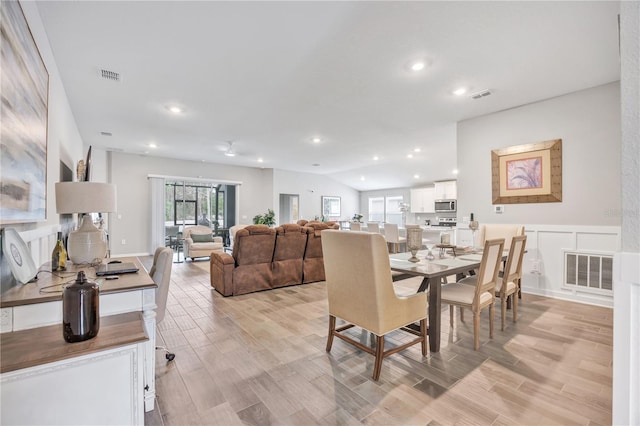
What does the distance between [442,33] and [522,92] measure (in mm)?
1976

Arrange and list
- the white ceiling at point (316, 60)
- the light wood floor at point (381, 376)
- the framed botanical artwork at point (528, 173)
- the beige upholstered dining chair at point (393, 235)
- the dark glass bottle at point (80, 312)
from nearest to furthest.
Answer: the dark glass bottle at point (80, 312)
the light wood floor at point (381, 376)
the white ceiling at point (316, 60)
the framed botanical artwork at point (528, 173)
the beige upholstered dining chair at point (393, 235)

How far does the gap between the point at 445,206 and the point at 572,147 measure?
17.3ft

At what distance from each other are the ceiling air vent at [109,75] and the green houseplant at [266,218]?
6.26 metres

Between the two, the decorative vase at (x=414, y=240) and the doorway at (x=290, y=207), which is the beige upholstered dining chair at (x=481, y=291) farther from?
the doorway at (x=290, y=207)

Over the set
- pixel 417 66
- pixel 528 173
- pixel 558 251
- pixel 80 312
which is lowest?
pixel 558 251

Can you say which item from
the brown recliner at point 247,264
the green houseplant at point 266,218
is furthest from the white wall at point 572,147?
the green houseplant at point 266,218

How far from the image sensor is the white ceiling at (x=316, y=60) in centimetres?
224

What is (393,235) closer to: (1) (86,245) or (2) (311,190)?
(2) (311,190)

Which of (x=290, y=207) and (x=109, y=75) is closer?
(x=109, y=75)

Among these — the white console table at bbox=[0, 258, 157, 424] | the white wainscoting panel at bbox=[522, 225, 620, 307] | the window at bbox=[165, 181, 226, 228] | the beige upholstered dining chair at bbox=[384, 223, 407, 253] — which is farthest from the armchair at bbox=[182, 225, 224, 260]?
the white wainscoting panel at bbox=[522, 225, 620, 307]

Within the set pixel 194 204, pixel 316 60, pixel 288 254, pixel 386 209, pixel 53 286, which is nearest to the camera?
pixel 53 286

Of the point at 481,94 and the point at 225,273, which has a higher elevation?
the point at 481,94

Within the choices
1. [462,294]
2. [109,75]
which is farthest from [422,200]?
[109,75]

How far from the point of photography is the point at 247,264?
4.24 m
